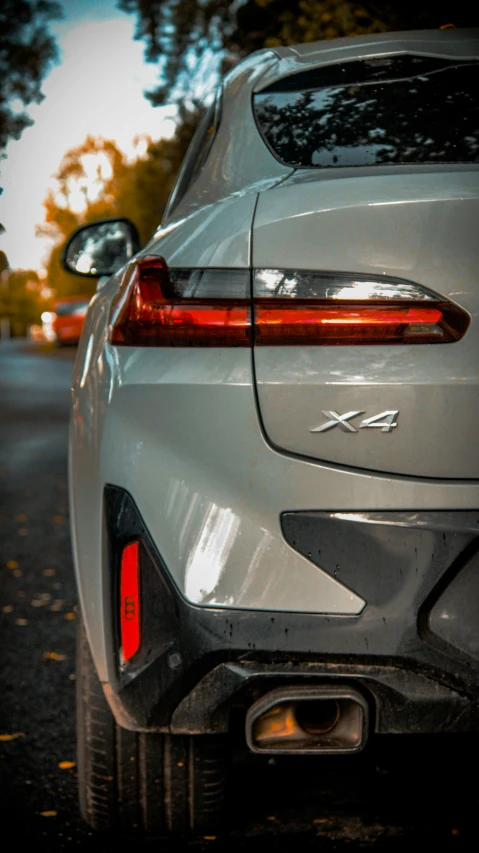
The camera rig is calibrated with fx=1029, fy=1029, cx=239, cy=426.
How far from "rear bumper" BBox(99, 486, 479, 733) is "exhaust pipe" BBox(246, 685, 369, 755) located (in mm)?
23

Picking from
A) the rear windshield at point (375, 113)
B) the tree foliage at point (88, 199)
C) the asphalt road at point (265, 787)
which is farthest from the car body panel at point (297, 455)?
the tree foliage at point (88, 199)

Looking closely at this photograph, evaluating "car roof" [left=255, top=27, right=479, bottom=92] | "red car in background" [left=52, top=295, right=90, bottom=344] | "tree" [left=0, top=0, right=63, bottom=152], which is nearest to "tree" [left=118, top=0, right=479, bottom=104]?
"tree" [left=0, top=0, right=63, bottom=152]

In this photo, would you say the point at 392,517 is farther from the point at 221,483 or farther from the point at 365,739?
the point at 365,739

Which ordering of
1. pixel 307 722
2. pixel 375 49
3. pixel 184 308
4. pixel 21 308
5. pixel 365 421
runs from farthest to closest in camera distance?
pixel 21 308, pixel 375 49, pixel 307 722, pixel 184 308, pixel 365 421

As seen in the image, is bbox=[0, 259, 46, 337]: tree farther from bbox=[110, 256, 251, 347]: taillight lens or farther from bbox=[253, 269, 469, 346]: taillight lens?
bbox=[253, 269, 469, 346]: taillight lens

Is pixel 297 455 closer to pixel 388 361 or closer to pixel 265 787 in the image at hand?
pixel 388 361

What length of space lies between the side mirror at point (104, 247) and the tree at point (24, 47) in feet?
14.8

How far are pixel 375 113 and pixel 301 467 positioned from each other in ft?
3.17

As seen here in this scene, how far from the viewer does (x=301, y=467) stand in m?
1.87

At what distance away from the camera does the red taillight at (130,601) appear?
197 centimetres

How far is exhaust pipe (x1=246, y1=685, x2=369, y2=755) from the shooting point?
1.96 m

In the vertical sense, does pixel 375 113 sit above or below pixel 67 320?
above

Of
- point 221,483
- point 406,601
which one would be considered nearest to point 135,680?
point 221,483

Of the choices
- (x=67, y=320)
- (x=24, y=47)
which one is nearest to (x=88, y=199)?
(x=67, y=320)
